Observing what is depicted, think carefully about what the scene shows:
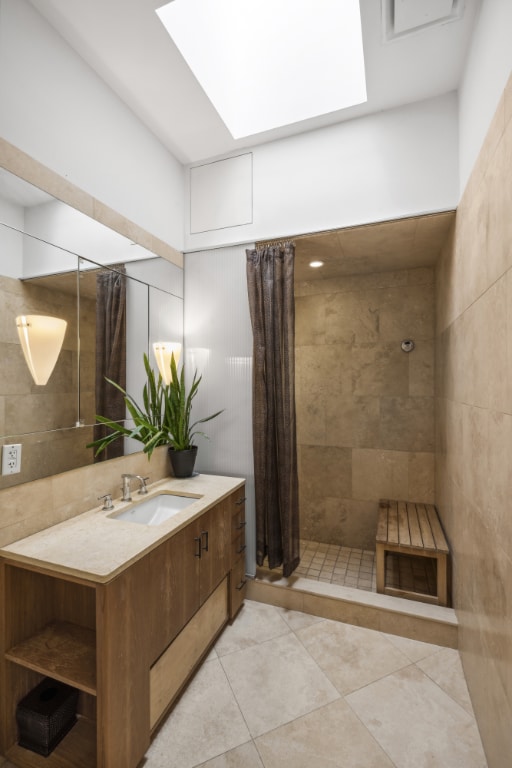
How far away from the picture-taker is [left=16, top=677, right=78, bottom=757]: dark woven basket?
1258 millimetres

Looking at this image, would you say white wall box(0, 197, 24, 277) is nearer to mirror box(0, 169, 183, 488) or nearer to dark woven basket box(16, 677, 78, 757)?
mirror box(0, 169, 183, 488)

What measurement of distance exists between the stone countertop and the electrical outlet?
0.28 m

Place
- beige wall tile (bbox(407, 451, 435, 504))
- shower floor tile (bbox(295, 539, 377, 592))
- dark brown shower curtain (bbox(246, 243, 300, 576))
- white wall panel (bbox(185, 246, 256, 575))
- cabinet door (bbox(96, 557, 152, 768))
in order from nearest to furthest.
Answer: cabinet door (bbox(96, 557, 152, 768)) → dark brown shower curtain (bbox(246, 243, 300, 576)) → white wall panel (bbox(185, 246, 256, 575)) → shower floor tile (bbox(295, 539, 377, 592)) → beige wall tile (bbox(407, 451, 435, 504))

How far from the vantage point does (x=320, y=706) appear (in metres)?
1.53

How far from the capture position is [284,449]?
7.10 feet

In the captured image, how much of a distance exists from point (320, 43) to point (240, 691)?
3340 millimetres

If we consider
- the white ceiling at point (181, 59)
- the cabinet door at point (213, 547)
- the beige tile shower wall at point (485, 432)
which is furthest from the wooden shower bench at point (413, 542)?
the white ceiling at point (181, 59)

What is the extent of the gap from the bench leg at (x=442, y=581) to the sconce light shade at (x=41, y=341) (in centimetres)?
233

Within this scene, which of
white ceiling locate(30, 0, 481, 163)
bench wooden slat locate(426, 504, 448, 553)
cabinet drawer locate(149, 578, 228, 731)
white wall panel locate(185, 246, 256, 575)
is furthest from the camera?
white wall panel locate(185, 246, 256, 575)

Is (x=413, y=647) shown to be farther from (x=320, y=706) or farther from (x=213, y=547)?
(x=213, y=547)

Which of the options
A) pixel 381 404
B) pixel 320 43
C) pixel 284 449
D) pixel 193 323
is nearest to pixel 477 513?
pixel 284 449

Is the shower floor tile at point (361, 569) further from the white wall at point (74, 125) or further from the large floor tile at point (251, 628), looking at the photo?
the white wall at point (74, 125)

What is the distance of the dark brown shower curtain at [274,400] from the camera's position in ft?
7.11

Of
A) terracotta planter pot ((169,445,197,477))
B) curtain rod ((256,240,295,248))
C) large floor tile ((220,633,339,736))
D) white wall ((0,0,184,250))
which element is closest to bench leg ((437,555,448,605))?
large floor tile ((220,633,339,736))
